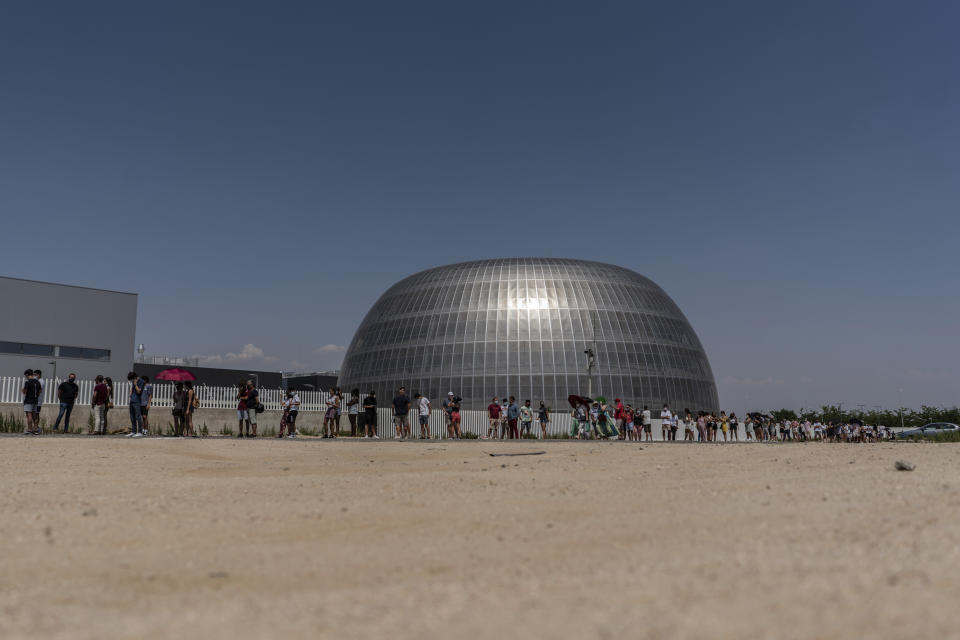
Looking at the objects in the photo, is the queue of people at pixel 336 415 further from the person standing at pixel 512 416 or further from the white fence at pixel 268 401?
the white fence at pixel 268 401

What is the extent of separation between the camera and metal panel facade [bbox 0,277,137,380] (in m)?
44.5

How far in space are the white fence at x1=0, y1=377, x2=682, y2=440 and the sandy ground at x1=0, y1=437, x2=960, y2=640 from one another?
67.4 ft

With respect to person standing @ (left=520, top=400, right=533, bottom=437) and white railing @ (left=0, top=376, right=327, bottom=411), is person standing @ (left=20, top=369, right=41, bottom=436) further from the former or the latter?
person standing @ (left=520, top=400, right=533, bottom=437)

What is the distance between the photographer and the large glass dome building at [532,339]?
2237 inches

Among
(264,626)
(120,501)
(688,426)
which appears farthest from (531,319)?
(264,626)

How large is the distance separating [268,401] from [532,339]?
28.6 meters

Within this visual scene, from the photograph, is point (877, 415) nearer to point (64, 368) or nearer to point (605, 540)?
point (64, 368)

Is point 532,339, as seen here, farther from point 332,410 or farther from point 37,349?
point 37,349

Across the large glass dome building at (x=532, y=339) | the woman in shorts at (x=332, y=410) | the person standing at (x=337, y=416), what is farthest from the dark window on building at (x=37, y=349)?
the woman in shorts at (x=332, y=410)

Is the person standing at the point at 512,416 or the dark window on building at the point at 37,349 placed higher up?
the dark window on building at the point at 37,349

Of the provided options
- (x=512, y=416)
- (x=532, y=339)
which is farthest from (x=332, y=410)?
(x=532, y=339)

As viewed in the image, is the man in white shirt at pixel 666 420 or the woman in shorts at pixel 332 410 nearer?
the woman in shorts at pixel 332 410

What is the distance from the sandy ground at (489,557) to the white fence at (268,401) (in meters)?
20.6

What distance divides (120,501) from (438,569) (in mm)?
4996
